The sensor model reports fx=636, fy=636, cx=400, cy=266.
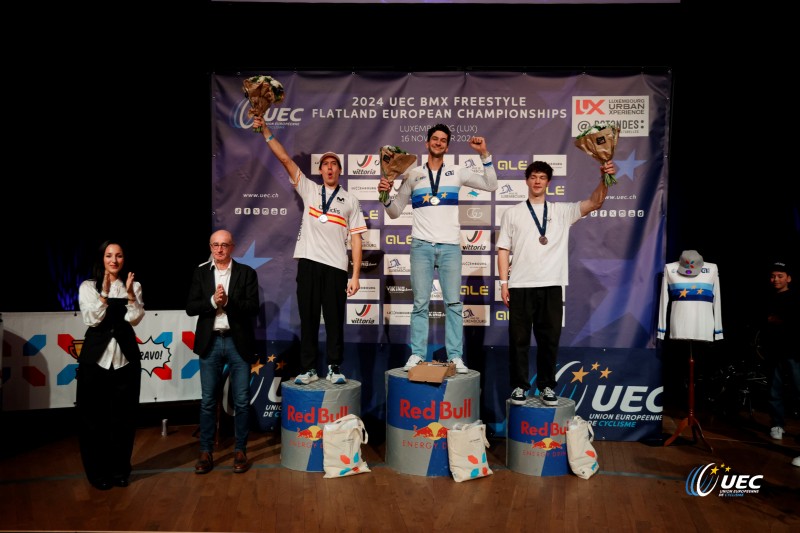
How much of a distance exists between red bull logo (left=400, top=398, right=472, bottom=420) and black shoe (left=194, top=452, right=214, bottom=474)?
4.36ft

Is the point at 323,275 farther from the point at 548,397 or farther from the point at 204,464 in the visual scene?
the point at 548,397

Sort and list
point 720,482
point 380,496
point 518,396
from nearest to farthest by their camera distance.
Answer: point 380,496 → point 720,482 → point 518,396

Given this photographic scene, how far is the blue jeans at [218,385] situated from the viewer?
13.8 feet

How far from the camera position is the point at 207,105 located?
619cm

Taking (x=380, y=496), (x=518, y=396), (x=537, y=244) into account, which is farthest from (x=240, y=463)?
(x=537, y=244)

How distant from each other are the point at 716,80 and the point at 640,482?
3.84 metres

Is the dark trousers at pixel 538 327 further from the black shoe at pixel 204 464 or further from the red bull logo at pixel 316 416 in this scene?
the black shoe at pixel 204 464

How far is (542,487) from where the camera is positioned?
403 centimetres

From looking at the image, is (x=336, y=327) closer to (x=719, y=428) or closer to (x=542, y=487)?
(x=542, y=487)

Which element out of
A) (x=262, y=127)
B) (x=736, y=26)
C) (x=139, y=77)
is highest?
(x=736, y=26)

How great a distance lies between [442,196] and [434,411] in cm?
149

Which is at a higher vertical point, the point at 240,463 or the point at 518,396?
the point at 518,396

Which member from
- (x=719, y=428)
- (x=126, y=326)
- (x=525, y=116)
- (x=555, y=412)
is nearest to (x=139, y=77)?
(x=126, y=326)

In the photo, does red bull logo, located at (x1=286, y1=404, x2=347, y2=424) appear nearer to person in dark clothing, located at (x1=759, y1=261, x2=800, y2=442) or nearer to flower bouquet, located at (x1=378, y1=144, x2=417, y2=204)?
flower bouquet, located at (x1=378, y1=144, x2=417, y2=204)
